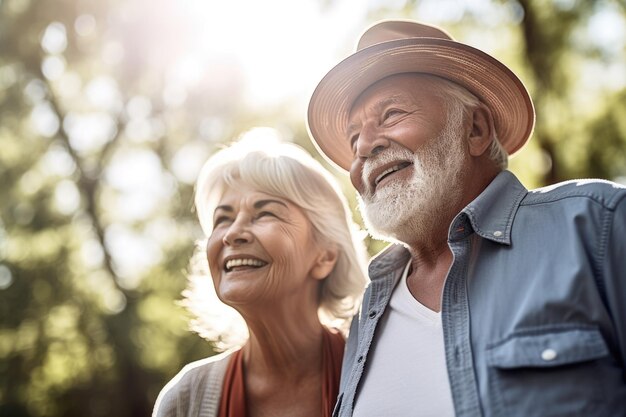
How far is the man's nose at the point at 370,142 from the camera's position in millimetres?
2664

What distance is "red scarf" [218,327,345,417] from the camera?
2.98 m

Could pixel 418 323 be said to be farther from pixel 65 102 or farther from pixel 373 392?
pixel 65 102

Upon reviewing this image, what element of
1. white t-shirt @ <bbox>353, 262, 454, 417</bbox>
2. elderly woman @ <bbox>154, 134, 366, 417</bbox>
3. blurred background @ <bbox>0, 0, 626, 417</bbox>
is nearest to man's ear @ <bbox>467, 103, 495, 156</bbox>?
white t-shirt @ <bbox>353, 262, 454, 417</bbox>

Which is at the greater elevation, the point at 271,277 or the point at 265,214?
the point at 265,214

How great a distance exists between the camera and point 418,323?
2.42 meters

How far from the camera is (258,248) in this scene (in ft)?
9.93

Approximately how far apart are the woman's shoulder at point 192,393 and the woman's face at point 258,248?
403 millimetres

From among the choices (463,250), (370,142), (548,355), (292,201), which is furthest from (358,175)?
(548,355)

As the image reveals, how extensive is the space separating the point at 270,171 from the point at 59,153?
10068 millimetres

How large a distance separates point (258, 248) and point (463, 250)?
41.6 inches

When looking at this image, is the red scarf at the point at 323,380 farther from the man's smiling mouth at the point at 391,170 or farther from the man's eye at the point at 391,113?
the man's eye at the point at 391,113

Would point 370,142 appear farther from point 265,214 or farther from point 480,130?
point 265,214

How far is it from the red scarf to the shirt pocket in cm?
118

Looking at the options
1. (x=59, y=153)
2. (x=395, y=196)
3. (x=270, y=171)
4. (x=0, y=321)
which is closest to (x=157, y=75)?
(x=59, y=153)
